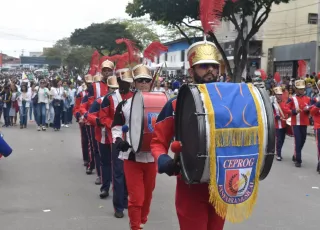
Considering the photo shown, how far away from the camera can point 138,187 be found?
5250mm

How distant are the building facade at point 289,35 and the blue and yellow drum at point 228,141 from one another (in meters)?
30.5

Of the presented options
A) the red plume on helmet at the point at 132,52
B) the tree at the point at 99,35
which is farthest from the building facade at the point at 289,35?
the red plume on helmet at the point at 132,52

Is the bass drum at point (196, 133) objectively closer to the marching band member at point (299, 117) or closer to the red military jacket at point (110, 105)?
the red military jacket at point (110, 105)

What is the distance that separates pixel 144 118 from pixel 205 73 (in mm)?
1672

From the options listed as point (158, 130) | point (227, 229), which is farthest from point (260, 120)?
point (227, 229)

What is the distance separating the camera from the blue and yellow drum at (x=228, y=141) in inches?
124

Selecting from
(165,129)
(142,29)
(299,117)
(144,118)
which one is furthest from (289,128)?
(142,29)

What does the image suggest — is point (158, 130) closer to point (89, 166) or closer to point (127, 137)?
point (127, 137)

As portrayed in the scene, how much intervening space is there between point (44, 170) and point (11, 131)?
794 centimetres

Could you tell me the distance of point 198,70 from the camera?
361cm

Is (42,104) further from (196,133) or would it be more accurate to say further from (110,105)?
(196,133)

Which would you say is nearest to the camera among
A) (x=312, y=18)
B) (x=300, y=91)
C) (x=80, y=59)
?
(x=300, y=91)

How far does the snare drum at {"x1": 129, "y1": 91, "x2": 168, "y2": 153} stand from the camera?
203 inches

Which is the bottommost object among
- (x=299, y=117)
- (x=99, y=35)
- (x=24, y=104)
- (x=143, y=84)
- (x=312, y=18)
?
(x=24, y=104)
